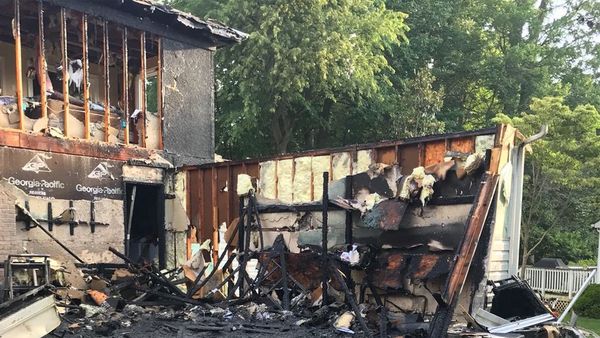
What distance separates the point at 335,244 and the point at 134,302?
11.2ft

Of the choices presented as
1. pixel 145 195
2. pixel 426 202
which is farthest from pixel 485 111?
pixel 426 202

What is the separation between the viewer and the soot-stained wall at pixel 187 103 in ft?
39.3

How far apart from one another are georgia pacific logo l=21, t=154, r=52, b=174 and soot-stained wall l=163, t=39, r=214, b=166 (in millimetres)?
2814

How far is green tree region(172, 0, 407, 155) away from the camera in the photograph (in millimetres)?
17328

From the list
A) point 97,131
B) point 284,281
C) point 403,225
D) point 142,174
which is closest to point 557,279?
point 403,225

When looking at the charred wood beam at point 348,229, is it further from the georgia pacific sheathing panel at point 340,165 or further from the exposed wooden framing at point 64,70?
the exposed wooden framing at point 64,70

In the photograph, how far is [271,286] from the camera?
27.3ft

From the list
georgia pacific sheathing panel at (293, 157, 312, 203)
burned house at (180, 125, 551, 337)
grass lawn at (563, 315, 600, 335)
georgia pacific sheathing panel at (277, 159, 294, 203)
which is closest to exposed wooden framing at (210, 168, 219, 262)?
burned house at (180, 125, 551, 337)

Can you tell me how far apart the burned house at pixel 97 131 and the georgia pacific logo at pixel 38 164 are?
0.02 m

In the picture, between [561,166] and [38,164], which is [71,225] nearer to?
[38,164]

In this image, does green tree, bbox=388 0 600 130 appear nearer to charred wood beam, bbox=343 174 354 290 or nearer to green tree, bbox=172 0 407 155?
green tree, bbox=172 0 407 155

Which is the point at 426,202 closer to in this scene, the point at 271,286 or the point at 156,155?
the point at 271,286

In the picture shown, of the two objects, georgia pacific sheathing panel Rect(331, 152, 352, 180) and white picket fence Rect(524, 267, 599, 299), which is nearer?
georgia pacific sheathing panel Rect(331, 152, 352, 180)

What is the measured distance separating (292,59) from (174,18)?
6528 millimetres
